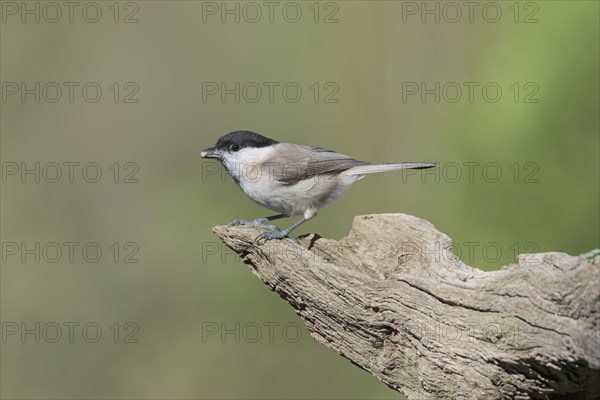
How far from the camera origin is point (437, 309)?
3383mm

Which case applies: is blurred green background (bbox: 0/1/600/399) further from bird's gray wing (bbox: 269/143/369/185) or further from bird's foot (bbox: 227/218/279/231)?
bird's foot (bbox: 227/218/279/231)

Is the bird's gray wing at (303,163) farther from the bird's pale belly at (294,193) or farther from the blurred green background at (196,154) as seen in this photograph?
the blurred green background at (196,154)

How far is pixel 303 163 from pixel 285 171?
16 cm

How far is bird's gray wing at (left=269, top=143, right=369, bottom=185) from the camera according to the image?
15.8ft

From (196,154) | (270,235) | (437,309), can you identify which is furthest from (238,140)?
(196,154)

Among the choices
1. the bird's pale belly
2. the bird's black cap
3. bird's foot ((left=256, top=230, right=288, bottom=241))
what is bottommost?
bird's foot ((left=256, top=230, right=288, bottom=241))

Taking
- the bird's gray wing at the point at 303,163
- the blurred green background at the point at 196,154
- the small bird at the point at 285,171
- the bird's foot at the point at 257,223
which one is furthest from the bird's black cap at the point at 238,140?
the blurred green background at the point at 196,154

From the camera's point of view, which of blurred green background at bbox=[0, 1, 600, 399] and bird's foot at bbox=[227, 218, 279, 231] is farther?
blurred green background at bbox=[0, 1, 600, 399]

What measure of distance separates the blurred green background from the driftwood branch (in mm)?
2720

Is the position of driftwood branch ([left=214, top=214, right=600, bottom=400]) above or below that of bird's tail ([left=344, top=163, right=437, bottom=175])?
below

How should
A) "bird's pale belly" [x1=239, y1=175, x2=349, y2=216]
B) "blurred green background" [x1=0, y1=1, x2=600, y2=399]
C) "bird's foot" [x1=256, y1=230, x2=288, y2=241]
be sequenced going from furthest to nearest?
"blurred green background" [x1=0, y1=1, x2=600, y2=399]
"bird's pale belly" [x1=239, y1=175, x2=349, y2=216]
"bird's foot" [x1=256, y1=230, x2=288, y2=241]

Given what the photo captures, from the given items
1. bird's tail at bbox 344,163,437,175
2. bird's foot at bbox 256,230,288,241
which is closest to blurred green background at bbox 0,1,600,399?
bird's tail at bbox 344,163,437,175

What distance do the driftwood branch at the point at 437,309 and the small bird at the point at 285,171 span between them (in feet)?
1.72

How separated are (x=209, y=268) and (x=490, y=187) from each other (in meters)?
2.85
